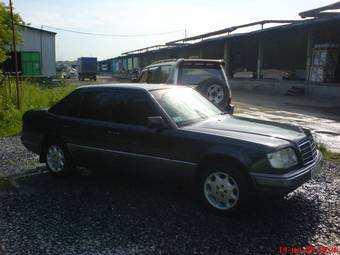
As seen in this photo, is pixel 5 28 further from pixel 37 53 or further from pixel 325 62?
pixel 37 53

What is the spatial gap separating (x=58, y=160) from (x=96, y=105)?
1.15 meters

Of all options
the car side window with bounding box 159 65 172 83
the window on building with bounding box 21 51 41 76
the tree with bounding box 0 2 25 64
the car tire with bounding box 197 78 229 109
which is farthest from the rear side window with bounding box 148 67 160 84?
the window on building with bounding box 21 51 41 76

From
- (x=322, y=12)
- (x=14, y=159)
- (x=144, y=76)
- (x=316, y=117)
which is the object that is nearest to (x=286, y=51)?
(x=322, y=12)

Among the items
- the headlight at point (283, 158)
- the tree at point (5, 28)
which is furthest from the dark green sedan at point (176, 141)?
the tree at point (5, 28)

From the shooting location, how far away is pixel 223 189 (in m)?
4.51

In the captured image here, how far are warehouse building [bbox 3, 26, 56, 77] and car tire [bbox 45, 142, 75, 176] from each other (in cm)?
2861

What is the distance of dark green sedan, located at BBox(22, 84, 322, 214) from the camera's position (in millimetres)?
4324

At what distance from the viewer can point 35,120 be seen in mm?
6473

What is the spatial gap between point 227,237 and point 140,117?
2006 millimetres

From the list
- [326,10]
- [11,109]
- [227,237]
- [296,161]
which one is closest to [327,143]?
[296,161]

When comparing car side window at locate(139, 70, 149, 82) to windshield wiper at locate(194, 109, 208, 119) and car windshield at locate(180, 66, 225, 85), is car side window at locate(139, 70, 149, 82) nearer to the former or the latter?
car windshield at locate(180, 66, 225, 85)

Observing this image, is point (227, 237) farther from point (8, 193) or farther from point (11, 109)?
point (11, 109)

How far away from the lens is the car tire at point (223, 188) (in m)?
4.37

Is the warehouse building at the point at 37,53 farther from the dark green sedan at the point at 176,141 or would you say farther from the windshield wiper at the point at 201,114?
the windshield wiper at the point at 201,114
